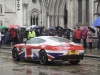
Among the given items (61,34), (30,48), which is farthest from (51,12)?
(30,48)

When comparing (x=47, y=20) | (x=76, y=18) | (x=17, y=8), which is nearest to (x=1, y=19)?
(x=17, y=8)

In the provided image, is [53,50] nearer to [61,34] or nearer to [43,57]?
[43,57]

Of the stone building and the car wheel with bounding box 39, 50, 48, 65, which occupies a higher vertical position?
the stone building

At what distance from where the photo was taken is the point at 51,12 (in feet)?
133

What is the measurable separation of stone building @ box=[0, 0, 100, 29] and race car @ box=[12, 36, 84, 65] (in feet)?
40.7

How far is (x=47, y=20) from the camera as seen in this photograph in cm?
4222

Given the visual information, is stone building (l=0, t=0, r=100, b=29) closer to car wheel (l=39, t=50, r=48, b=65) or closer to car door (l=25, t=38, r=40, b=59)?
car door (l=25, t=38, r=40, b=59)

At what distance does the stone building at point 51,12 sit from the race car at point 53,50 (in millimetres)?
12409

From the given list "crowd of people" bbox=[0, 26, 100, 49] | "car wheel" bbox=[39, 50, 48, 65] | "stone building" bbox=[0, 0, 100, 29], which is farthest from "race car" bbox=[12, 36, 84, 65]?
"stone building" bbox=[0, 0, 100, 29]

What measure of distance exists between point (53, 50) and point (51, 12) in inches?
1031

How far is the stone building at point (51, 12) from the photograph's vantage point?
30497 millimetres

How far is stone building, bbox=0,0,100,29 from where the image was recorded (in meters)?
30.5

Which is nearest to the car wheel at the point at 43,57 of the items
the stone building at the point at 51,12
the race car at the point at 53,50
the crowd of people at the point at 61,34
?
the race car at the point at 53,50

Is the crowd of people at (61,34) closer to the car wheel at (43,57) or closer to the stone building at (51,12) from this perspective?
the stone building at (51,12)
